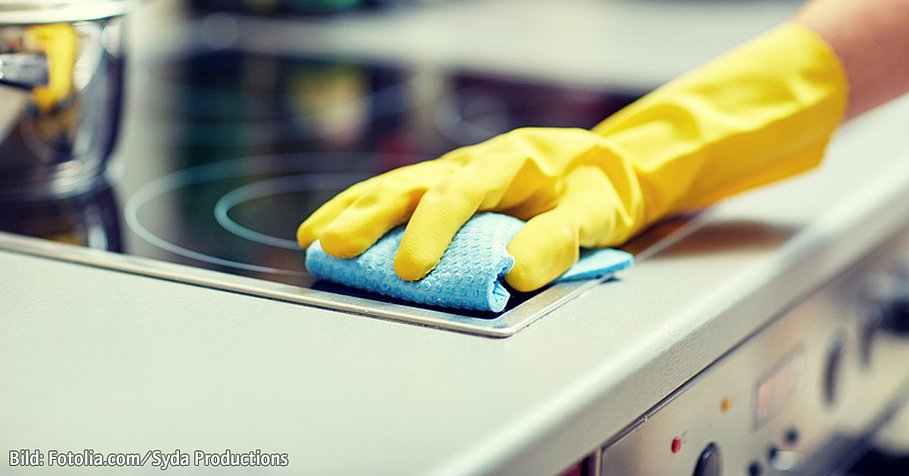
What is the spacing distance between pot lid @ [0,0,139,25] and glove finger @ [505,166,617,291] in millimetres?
359

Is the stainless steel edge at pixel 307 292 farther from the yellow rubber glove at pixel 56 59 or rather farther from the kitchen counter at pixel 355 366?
the yellow rubber glove at pixel 56 59

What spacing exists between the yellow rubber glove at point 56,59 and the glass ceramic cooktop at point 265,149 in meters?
0.08

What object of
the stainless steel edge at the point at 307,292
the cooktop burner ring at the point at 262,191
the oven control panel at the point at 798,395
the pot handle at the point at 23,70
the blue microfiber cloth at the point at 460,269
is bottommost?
the oven control panel at the point at 798,395

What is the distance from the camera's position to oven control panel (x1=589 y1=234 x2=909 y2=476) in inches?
25.8

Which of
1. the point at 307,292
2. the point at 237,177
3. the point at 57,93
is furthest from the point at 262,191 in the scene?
the point at 307,292

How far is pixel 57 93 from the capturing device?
846 millimetres

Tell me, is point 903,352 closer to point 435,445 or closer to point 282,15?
point 435,445

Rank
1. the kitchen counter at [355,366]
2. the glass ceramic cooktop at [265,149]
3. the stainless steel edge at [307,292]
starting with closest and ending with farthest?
the kitchen counter at [355,366] < the stainless steel edge at [307,292] < the glass ceramic cooktop at [265,149]

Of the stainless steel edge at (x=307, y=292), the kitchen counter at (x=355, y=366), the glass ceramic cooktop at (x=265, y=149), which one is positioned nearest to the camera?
the kitchen counter at (x=355, y=366)

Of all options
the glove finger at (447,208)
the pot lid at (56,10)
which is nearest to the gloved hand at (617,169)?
the glove finger at (447,208)

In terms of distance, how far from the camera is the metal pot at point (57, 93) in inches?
32.0

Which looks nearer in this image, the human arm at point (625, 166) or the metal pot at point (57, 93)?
the human arm at point (625, 166)

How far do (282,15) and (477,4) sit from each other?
33 cm

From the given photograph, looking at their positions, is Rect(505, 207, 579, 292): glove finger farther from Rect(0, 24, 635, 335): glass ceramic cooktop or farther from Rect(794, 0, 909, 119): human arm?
Rect(794, 0, 909, 119): human arm
